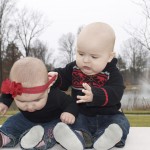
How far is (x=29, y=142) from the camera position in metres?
1.82

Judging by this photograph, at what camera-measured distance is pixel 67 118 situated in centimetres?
189

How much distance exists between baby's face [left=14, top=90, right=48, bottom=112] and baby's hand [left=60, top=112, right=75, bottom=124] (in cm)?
13

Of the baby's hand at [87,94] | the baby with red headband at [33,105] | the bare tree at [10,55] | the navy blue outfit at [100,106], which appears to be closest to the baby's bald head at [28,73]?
the baby with red headband at [33,105]

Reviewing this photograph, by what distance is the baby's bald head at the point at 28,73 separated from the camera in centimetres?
174

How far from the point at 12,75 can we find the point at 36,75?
0.42 ft

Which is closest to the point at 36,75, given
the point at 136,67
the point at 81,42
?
the point at 81,42

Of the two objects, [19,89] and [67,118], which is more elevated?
[19,89]

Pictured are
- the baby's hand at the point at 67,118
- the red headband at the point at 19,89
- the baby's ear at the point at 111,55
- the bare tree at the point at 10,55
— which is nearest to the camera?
the red headband at the point at 19,89

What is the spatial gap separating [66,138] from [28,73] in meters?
0.38

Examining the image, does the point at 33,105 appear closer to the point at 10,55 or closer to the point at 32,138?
the point at 32,138

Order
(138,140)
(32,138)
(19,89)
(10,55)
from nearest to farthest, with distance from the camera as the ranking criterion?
(19,89), (32,138), (138,140), (10,55)

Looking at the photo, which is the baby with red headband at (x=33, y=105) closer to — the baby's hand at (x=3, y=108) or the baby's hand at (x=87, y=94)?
the baby's hand at (x=3, y=108)

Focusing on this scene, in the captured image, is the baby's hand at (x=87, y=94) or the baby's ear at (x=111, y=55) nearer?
the baby's hand at (x=87, y=94)

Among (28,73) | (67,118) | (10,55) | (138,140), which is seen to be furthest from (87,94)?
(10,55)
